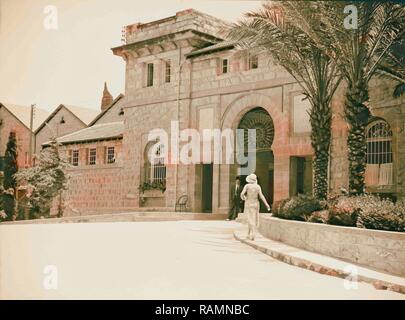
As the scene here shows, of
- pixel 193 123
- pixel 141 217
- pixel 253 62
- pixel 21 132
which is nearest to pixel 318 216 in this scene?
pixel 141 217

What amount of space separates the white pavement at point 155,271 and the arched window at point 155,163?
10425 mm

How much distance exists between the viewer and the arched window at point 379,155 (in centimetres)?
1819

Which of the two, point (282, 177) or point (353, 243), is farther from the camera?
point (282, 177)

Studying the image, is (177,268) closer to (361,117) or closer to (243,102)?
(361,117)

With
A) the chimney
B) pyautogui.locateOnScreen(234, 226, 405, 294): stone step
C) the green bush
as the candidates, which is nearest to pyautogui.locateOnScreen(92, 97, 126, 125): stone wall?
the chimney

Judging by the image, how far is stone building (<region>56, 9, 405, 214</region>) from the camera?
21.3 m

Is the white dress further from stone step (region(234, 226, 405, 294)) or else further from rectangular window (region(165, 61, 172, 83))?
rectangular window (region(165, 61, 172, 83))

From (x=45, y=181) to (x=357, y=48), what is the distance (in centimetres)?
1460

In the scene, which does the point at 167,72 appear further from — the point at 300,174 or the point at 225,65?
the point at 300,174

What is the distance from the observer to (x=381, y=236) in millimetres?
9953

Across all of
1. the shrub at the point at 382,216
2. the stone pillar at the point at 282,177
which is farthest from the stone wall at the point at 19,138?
the shrub at the point at 382,216

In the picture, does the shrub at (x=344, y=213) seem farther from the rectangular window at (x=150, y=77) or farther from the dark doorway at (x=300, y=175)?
the rectangular window at (x=150, y=77)

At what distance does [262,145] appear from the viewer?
2266 centimetres

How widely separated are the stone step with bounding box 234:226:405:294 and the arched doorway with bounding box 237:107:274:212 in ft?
31.6
